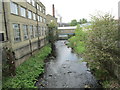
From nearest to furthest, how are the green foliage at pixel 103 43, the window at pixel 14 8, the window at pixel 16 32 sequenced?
the green foliage at pixel 103 43 < the window at pixel 14 8 < the window at pixel 16 32

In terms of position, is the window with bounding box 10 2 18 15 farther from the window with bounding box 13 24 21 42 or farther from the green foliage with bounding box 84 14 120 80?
the green foliage with bounding box 84 14 120 80

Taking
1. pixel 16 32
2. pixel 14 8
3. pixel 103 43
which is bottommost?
pixel 103 43

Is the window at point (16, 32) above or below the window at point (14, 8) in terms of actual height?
below

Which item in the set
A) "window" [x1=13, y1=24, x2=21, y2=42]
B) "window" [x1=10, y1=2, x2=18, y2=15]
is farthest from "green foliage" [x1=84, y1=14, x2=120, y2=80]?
"window" [x1=10, y1=2, x2=18, y2=15]

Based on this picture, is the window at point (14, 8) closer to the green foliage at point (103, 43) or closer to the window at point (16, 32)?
the window at point (16, 32)

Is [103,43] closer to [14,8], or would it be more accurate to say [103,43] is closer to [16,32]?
[16,32]

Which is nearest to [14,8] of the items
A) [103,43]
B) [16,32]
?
[16,32]

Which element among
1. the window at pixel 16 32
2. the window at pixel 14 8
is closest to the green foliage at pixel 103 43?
the window at pixel 16 32

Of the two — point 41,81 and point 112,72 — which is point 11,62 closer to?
point 41,81

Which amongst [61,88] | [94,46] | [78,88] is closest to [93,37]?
[94,46]

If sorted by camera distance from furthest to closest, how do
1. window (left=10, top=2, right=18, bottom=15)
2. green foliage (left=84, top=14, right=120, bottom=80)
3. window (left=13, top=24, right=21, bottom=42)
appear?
window (left=13, top=24, right=21, bottom=42), window (left=10, top=2, right=18, bottom=15), green foliage (left=84, top=14, right=120, bottom=80)

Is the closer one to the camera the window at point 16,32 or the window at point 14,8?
the window at point 14,8

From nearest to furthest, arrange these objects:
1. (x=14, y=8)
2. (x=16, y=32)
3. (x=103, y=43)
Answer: (x=103, y=43) → (x=14, y=8) → (x=16, y=32)

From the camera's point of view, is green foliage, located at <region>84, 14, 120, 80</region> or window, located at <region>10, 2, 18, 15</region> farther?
window, located at <region>10, 2, 18, 15</region>
